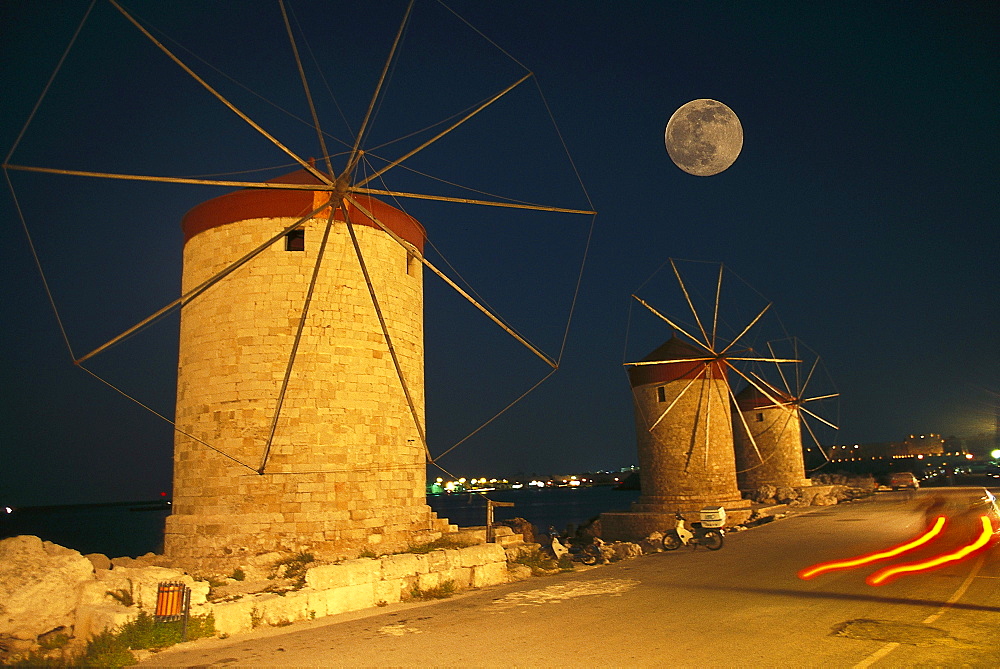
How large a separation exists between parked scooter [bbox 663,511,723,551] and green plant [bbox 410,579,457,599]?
6104 mm

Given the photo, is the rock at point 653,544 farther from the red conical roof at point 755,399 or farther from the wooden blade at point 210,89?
the red conical roof at point 755,399

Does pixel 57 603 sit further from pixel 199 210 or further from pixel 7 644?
pixel 199 210

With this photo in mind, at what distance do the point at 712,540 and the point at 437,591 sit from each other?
6.55 meters

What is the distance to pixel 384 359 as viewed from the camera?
1030 cm

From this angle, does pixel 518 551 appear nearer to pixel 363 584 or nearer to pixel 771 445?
pixel 363 584

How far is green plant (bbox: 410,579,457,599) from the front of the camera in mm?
8714

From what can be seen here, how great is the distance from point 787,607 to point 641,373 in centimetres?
1790

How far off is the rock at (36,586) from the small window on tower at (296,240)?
4.83 meters

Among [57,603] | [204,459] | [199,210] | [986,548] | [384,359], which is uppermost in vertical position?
[199,210]

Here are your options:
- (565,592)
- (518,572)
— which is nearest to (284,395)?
(518,572)

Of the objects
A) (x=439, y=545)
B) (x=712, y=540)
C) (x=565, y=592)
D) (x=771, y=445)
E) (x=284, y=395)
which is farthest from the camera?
(x=771, y=445)

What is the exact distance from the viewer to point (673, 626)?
661 centimetres

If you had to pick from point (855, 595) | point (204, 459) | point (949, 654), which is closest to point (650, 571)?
point (855, 595)

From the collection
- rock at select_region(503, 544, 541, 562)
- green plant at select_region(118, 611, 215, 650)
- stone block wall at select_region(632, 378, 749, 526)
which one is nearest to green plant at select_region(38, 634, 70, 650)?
green plant at select_region(118, 611, 215, 650)
